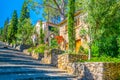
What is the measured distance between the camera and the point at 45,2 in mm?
35469

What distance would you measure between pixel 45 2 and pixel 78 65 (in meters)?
21.1

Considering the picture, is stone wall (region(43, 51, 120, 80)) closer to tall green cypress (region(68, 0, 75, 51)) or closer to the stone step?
the stone step

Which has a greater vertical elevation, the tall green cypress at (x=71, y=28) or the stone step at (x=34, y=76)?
the tall green cypress at (x=71, y=28)

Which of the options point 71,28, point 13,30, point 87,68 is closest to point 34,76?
point 87,68

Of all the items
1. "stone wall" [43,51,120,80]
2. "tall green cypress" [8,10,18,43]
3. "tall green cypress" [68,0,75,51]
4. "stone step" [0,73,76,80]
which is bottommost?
"stone step" [0,73,76,80]

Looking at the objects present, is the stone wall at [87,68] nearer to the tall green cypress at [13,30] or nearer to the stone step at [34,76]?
the stone step at [34,76]

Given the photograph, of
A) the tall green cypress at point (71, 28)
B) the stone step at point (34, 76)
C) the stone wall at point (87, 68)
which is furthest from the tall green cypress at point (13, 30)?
the stone step at point (34, 76)

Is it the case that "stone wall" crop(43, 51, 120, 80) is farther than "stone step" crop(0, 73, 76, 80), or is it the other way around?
"stone wall" crop(43, 51, 120, 80)

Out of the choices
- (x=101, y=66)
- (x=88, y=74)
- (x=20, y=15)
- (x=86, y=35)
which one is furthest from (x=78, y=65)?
(x=20, y=15)

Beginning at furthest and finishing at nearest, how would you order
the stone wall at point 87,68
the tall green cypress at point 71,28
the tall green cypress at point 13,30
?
the tall green cypress at point 13,30, the tall green cypress at point 71,28, the stone wall at point 87,68

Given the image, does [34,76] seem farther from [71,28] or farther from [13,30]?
[13,30]

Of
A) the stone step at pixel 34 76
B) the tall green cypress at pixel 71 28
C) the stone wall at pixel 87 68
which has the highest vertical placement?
the tall green cypress at pixel 71 28

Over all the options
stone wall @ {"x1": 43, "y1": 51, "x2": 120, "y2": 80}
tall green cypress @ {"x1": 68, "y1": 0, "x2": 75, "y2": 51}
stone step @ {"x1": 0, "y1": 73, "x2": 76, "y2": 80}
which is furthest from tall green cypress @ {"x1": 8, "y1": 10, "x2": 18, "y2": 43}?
stone step @ {"x1": 0, "y1": 73, "x2": 76, "y2": 80}

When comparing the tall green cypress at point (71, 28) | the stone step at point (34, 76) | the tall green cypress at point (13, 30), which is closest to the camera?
the stone step at point (34, 76)
